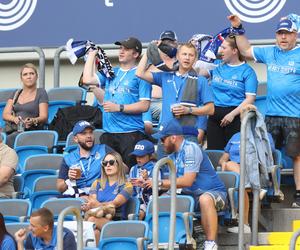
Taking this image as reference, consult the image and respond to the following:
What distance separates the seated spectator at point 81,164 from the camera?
478 inches

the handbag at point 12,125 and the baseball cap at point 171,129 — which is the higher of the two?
the handbag at point 12,125

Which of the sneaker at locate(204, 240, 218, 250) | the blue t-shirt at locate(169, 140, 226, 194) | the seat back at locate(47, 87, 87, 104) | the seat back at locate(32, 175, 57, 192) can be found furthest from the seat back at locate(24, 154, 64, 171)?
the sneaker at locate(204, 240, 218, 250)

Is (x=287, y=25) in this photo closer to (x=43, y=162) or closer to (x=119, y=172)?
(x=119, y=172)

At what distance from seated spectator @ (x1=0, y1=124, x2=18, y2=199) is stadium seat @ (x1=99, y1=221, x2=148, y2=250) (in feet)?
5.61

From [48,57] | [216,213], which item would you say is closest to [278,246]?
[216,213]

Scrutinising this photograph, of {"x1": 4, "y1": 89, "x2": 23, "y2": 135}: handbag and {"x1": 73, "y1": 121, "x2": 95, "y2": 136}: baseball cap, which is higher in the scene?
{"x1": 4, "y1": 89, "x2": 23, "y2": 135}: handbag

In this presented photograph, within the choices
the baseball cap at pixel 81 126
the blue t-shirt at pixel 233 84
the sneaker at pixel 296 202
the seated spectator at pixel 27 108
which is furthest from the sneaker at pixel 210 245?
the seated spectator at pixel 27 108

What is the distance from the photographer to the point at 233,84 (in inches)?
509

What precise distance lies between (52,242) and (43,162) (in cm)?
204

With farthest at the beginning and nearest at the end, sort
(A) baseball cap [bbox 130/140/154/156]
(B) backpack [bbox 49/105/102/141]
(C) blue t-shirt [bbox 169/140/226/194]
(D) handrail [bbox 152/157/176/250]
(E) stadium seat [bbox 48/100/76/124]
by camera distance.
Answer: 1. (E) stadium seat [bbox 48/100/76/124]
2. (B) backpack [bbox 49/105/102/141]
3. (A) baseball cap [bbox 130/140/154/156]
4. (C) blue t-shirt [bbox 169/140/226/194]
5. (D) handrail [bbox 152/157/176/250]

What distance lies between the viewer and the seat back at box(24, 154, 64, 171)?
12.8 meters

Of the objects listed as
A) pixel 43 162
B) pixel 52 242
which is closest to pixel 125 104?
pixel 43 162

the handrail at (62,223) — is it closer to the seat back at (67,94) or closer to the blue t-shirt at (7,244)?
the blue t-shirt at (7,244)

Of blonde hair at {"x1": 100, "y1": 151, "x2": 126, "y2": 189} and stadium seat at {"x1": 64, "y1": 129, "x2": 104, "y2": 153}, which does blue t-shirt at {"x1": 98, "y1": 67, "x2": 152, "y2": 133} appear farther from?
blonde hair at {"x1": 100, "y1": 151, "x2": 126, "y2": 189}
